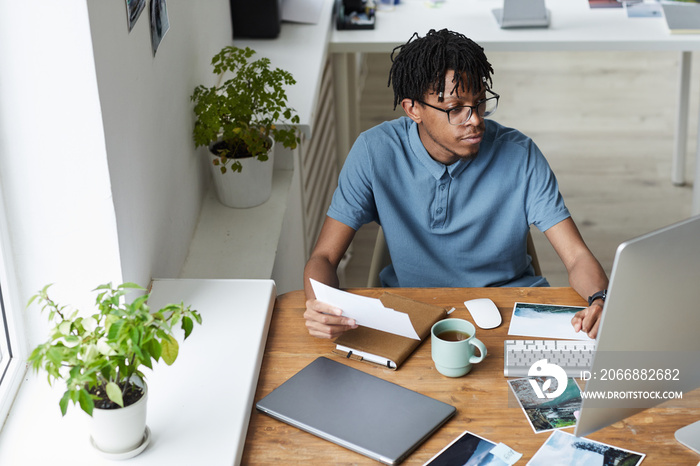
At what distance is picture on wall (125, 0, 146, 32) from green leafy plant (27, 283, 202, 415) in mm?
618

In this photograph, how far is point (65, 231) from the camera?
1.53 meters

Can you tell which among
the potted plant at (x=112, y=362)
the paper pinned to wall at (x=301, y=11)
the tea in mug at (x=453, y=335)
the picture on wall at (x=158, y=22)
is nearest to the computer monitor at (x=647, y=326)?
the tea in mug at (x=453, y=335)

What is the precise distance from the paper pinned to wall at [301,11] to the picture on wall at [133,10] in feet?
5.26

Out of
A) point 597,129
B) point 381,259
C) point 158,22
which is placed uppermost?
point 158,22

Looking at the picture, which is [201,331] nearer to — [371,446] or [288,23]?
[371,446]

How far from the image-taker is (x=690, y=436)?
1.36 m

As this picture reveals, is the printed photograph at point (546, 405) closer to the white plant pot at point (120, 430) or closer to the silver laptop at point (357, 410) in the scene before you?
the silver laptop at point (357, 410)

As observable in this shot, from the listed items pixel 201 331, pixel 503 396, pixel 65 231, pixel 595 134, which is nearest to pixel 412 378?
pixel 503 396

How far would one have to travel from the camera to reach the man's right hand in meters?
1.60

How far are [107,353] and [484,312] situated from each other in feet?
2.57

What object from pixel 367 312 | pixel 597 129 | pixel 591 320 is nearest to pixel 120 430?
pixel 367 312

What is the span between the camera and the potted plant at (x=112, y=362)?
120cm

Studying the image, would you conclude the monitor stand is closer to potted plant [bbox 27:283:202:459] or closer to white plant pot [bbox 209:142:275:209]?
potted plant [bbox 27:283:202:459]

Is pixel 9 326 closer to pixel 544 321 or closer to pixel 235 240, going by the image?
pixel 235 240
